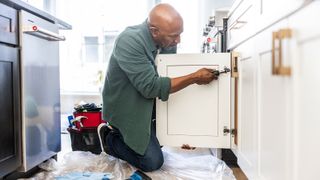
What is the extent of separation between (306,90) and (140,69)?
96 cm

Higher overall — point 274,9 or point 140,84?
point 274,9

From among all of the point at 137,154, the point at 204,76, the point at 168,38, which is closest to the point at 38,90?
the point at 137,154

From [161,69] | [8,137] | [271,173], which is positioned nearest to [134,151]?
[161,69]

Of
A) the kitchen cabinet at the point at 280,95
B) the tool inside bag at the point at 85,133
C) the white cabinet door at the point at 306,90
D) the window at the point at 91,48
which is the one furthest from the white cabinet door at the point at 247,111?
the window at the point at 91,48

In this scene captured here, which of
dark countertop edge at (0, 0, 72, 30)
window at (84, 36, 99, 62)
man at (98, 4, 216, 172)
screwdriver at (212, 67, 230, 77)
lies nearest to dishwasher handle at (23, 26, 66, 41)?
dark countertop edge at (0, 0, 72, 30)

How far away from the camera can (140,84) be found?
1563 millimetres

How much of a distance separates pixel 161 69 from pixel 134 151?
0.49 m

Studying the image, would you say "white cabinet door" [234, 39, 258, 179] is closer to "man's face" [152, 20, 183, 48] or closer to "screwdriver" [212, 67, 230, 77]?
"screwdriver" [212, 67, 230, 77]

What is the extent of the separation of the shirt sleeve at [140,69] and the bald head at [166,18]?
149mm

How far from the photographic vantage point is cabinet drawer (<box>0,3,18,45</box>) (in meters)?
1.33

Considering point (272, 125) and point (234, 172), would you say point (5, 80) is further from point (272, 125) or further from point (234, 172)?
point (234, 172)

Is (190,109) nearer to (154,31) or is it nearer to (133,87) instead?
(133,87)

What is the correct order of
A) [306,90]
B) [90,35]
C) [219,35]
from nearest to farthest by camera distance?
1. [306,90]
2. [219,35]
3. [90,35]

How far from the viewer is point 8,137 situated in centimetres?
139
